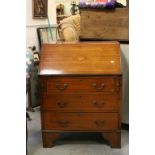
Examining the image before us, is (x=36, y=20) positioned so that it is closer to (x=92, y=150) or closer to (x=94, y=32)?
(x=94, y=32)

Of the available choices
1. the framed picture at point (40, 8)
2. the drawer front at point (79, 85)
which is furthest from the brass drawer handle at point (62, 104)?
the framed picture at point (40, 8)

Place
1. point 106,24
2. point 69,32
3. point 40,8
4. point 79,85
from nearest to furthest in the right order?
point 79,85 → point 106,24 → point 69,32 → point 40,8

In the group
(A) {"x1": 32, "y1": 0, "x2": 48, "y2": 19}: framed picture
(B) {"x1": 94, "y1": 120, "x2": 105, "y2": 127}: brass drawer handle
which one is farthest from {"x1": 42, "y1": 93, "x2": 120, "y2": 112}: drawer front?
(A) {"x1": 32, "y1": 0, "x2": 48, "y2": 19}: framed picture

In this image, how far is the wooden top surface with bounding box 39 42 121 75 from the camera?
9.43 feet

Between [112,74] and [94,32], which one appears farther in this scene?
[94,32]

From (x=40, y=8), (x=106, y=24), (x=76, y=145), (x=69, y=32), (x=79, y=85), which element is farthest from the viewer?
(x=40, y=8)

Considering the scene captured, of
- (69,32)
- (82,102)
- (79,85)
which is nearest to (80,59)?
(79,85)

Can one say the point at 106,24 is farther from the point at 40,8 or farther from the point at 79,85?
the point at 40,8

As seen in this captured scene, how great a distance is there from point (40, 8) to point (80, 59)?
189cm

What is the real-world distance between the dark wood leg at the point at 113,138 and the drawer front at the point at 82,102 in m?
0.24

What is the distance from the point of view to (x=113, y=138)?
2.97 meters

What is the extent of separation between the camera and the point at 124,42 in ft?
11.0
